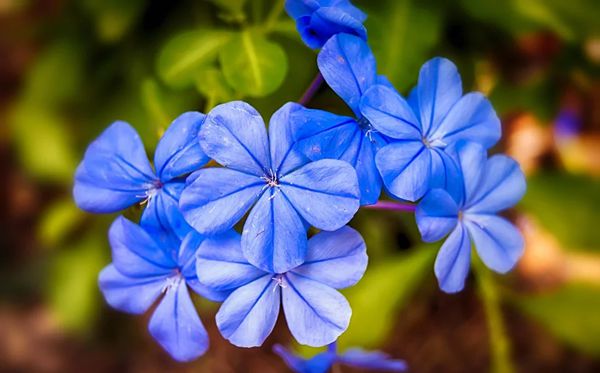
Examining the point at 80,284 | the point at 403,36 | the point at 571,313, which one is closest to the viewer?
the point at 403,36

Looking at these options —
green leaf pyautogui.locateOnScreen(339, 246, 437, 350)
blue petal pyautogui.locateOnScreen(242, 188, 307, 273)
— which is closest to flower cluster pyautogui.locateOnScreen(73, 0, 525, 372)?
blue petal pyautogui.locateOnScreen(242, 188, 307, 273)

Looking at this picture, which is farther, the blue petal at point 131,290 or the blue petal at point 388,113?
the blue petal at point 131,290

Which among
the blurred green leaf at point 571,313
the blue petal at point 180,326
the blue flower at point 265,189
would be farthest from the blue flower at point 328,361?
the blurred green leaf at point 571,313

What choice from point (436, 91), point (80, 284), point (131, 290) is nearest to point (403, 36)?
point (436, 91)

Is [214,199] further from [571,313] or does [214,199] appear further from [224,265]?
[571,313]

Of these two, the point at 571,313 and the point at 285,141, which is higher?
the point at 285,141

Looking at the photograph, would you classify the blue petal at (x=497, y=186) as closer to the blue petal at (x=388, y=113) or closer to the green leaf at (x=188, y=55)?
the blue petal at (x=388, y=113)

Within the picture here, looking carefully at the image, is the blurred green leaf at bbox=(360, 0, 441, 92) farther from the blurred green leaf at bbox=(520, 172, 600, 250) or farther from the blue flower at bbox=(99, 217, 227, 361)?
the blurred green leaf at bbox=(520, 172, 600, 250)
